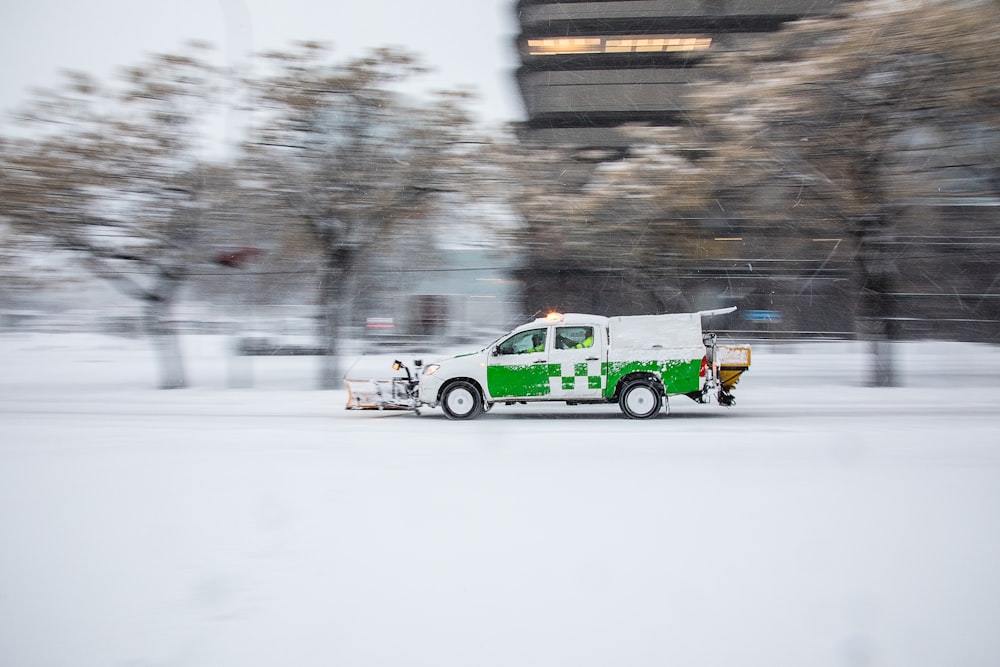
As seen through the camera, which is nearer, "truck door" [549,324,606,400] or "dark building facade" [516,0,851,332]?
"truck door" [549,324,606,400]

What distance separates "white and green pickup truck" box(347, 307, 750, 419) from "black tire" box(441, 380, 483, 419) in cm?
2

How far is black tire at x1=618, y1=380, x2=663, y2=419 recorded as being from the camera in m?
10.9

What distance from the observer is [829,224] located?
14641 millimetres

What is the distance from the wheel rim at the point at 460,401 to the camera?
36.4 feet

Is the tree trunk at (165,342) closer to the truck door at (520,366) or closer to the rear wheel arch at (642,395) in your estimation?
the truck door at (520,366)

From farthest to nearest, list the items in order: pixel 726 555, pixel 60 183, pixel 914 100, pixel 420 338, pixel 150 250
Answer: pixel 420 338 < pixel 150 250 < pixel 60 183 < pixel 914 100 < pixel 726 555

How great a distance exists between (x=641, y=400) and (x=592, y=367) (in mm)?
944

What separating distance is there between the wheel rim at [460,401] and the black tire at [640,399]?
2394 millimetres

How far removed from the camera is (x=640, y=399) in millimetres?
10898

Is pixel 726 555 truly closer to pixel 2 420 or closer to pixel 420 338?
pixel 2 420

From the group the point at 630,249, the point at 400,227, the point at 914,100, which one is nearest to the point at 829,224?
the point at 914,100

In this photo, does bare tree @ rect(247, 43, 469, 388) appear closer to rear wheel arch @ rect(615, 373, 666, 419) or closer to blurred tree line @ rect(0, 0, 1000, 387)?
blurred tree line @ rect(0, 0, 1000, 387)

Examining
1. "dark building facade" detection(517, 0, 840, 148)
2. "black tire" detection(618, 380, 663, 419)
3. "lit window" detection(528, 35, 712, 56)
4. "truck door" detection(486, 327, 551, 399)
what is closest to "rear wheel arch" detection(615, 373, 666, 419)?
"black tire" detection(618, 380, 663, 419)

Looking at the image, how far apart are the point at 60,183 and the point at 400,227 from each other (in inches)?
278
